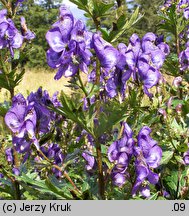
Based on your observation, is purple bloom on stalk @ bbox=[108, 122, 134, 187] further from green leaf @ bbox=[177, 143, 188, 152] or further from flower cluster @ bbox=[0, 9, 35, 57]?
flower cluster @ bbox=[0, 9, 35, 57]

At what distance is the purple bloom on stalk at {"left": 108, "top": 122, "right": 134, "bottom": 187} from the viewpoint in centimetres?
134

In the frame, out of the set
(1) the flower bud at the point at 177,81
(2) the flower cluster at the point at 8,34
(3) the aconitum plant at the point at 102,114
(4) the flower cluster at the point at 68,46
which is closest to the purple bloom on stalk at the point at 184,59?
(1) the flower bud at the point at 177,81

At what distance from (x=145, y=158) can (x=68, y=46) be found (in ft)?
1.44

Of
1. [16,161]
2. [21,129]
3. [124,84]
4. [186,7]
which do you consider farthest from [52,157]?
[186,7]

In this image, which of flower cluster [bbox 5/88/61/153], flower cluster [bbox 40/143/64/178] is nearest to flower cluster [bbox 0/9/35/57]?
flower cluster [bbox 40/143/64/178]

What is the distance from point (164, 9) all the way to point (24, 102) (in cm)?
196

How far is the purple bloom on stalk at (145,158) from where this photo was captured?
130 centimetres

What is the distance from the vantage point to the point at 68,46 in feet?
4.48

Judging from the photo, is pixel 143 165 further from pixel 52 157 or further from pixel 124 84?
pixel 52 157

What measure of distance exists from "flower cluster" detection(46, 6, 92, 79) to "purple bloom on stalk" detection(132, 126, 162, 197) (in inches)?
11.6

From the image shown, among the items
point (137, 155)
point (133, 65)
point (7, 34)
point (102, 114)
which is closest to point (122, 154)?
point (137, 155)

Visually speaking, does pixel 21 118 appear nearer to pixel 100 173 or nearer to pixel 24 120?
pixel 24 120

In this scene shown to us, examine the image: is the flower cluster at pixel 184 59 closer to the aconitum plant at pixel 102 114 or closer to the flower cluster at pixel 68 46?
the aconitum plant at pixel 102 114

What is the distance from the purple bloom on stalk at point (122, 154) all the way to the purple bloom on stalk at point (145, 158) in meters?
0.03
